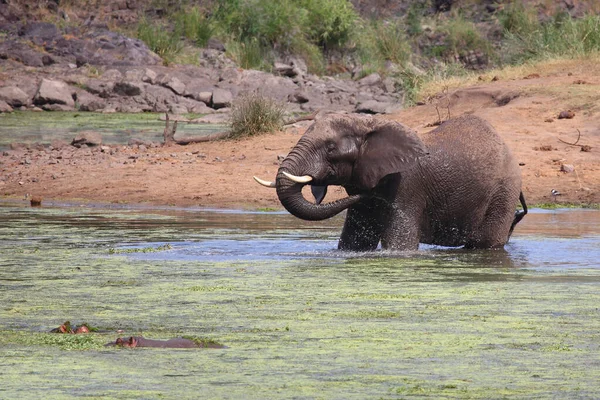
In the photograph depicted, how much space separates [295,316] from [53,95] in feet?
99.3

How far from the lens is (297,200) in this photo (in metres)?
11.1

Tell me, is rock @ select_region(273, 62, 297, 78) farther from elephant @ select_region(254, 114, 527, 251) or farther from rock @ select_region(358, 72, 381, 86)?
elephant @ select_region(254, 114, 527, 251)

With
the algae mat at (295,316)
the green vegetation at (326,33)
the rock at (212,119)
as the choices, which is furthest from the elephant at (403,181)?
the green vegetation at (326,33)

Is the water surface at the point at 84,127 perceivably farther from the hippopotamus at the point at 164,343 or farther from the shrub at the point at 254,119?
the hippopotamus at the point at 164,343

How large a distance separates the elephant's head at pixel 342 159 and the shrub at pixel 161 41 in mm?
33581

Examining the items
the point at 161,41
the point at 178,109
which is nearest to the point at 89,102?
the point at 178,109

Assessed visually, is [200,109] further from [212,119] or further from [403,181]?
[403,181]

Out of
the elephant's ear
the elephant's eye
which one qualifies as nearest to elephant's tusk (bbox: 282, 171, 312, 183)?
the elephant's eye

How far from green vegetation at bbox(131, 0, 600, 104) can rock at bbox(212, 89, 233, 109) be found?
18.5 feet

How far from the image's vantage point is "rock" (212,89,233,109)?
3816 cm

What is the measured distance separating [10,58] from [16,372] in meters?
36.9

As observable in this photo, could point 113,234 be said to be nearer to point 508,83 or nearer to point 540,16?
point 508,83

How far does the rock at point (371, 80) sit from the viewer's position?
43906mm

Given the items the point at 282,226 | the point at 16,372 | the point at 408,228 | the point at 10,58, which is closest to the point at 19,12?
the point at 10,58
